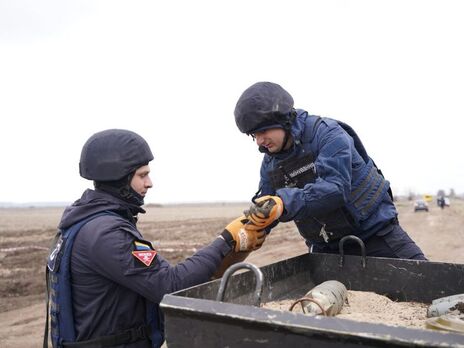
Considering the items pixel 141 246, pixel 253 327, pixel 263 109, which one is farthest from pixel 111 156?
pixel 253 327

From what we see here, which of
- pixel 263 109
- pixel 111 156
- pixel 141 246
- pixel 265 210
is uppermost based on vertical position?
pixel 263 109

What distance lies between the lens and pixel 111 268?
2.68 m

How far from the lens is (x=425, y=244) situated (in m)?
17.5

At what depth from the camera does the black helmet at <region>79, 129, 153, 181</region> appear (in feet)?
10.1

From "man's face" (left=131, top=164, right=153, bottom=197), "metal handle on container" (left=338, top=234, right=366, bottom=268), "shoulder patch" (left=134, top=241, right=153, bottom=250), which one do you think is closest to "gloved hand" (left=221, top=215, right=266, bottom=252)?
"shoulder patch" (left=134, top=241, right=153, bottom=250)

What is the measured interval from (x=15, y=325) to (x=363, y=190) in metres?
6.45

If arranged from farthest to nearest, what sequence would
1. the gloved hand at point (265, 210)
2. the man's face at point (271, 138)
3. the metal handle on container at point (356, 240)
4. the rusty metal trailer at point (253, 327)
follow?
the metal handle on container at point (356, 240)
the man's face at point (271, 138)
the gloved hand at point (265, 210)
the rusty metal trailer at point (253, 327)

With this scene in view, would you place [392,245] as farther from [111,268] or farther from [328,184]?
[111,268]

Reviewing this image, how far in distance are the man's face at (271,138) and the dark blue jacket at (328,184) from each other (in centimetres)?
10

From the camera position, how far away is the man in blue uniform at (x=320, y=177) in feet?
10.4

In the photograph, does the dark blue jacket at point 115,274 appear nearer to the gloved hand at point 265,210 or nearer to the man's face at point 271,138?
the gloved hand at point 265,210

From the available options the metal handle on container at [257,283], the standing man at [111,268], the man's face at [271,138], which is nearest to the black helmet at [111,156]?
the standing man at [111,268]

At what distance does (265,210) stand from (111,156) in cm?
104

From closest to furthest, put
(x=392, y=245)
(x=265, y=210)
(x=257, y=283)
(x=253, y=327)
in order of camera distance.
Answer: (x=253, y=327) < (x=257, y=283) < (x=265, y=210) < (x=392, y=245)
